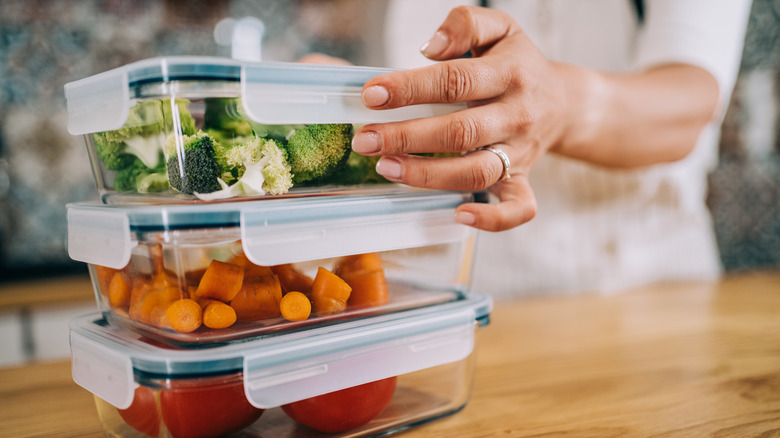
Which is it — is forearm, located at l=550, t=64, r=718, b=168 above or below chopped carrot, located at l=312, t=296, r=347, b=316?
above

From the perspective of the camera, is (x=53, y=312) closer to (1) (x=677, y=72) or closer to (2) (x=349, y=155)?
(2) (x=349, y=155)

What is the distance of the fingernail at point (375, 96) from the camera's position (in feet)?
1.58

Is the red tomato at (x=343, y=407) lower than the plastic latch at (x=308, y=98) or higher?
lower


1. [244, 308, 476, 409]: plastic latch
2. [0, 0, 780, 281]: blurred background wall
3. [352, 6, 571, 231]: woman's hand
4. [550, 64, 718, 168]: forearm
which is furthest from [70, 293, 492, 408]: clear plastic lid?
[0, 0, 780, 281]: blurred background wall

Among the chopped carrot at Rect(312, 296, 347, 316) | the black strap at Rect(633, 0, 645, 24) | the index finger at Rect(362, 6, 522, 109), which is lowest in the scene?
the chopped carrot at Rect(312, 296, 347, 316)

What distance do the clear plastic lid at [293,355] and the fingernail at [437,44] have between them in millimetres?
258

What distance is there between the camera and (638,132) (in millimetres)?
997

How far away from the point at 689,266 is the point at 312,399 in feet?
4.02

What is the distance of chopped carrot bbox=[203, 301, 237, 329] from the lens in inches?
17.5

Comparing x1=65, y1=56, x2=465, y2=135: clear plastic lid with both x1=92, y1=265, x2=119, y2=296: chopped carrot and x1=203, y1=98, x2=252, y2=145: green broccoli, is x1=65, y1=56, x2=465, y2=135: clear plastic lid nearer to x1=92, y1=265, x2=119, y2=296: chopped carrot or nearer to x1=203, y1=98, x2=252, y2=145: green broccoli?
x1=203, y1=98, x2=252, y2=145: green broccoli

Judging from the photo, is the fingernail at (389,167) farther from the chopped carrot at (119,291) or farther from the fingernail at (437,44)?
the chopped carrot at (119,291)

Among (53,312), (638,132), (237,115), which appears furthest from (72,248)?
(53,312)

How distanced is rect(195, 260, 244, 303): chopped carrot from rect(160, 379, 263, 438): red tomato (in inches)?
2.6

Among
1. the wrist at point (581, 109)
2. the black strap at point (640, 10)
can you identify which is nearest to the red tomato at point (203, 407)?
the wrist at point (581, 109)
